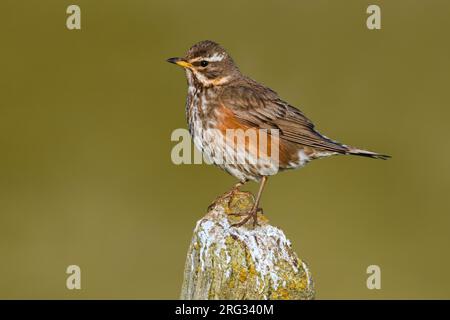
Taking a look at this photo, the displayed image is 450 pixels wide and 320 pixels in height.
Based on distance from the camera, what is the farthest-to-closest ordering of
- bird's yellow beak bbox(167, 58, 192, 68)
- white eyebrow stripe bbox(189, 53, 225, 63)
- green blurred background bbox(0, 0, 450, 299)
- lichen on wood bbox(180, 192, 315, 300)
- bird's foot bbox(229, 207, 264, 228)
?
green blurred background bbox(0, 0, 450, 299)
white eyebrow stripe bbox(189, 53, 225, 63)
bird's yellow beak bbox(167, 58, 192, 68)
bird's foot bbox(229, 207, 264, 228)
lichen on wood bbox(180, 192, 315, 300)

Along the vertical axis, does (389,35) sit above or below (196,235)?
above

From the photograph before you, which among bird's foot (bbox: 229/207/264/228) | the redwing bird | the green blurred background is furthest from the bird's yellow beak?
the green blurred background

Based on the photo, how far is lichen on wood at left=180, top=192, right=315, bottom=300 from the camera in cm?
696

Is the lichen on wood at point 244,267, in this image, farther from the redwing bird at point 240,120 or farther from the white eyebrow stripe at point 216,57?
the white eyebrow stripe at point 216,57

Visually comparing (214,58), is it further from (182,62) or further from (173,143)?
(173,143)

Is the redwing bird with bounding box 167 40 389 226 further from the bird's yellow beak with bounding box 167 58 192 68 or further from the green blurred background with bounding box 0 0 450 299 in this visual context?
the green blurred background with bounding box 0 0 450 299

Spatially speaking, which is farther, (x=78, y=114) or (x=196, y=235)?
(x=78, y=114)

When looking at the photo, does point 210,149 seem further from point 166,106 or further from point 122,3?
point 122,3

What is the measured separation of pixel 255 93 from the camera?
11.6 meters

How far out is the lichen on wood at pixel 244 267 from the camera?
6.96m

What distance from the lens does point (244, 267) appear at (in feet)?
23.2

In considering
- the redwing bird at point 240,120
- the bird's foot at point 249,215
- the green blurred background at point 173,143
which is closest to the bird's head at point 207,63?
the redwing bird at point 240,120

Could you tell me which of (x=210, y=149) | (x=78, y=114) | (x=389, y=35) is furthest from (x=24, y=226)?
(x=389, y=35)

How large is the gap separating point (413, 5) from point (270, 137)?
13.9m
